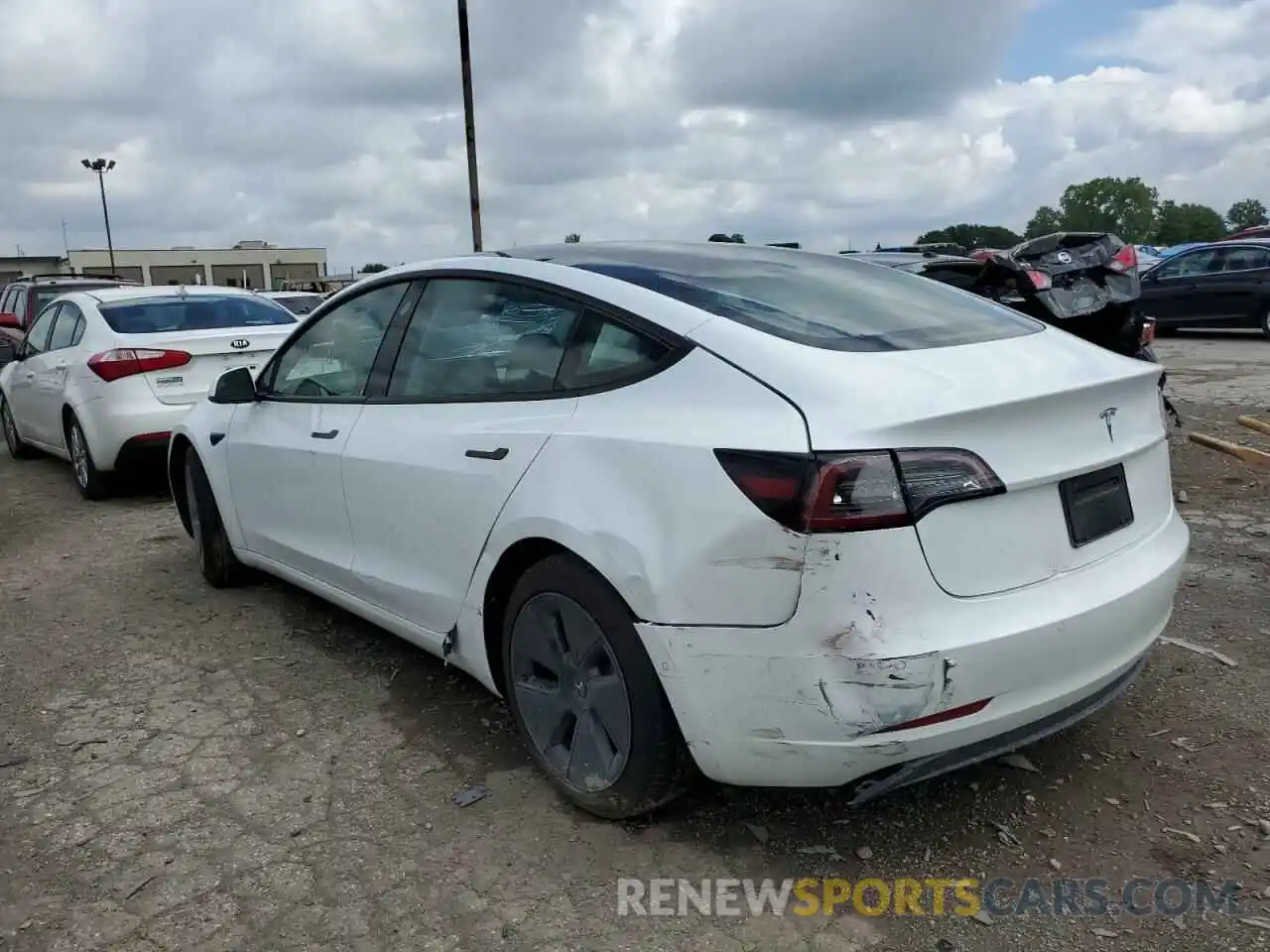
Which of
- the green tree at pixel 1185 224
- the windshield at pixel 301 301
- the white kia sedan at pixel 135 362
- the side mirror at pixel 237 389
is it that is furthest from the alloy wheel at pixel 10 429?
the green tree at pixel 1185 224

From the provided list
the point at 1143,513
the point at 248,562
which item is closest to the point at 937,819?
the point at 1143,513

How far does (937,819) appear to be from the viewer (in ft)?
9.64

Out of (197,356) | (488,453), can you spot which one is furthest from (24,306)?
(488,453)

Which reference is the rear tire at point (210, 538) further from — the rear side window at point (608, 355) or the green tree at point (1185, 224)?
the green tree at point (1185, 224)

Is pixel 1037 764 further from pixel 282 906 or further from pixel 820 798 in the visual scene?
pixel 282 906

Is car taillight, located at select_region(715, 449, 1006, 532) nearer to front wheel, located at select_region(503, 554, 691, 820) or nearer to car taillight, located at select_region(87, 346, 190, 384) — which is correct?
front wheel, located at select_region(503, 554, 691, 820)

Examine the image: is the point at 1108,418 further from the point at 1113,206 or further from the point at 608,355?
the point at 1113,206

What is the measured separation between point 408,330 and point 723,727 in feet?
6.40

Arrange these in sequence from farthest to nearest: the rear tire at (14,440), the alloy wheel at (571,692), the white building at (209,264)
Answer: the white building at (209,264), the rear tire at (14,440), the alloy wheel at (571,692)

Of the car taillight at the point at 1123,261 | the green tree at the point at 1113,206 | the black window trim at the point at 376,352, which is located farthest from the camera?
the green tree at the point at 1113,206

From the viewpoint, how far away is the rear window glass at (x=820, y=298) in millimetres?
2867

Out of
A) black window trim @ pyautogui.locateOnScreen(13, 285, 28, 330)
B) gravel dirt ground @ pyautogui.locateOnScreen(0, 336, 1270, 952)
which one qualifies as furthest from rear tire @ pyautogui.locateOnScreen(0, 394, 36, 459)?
gravel dirt ground @ pyautogui.locateOnScreen(0, 336, 1270, 952)

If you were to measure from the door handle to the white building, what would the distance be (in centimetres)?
8493

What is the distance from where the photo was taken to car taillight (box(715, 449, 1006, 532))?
7.68 ft
